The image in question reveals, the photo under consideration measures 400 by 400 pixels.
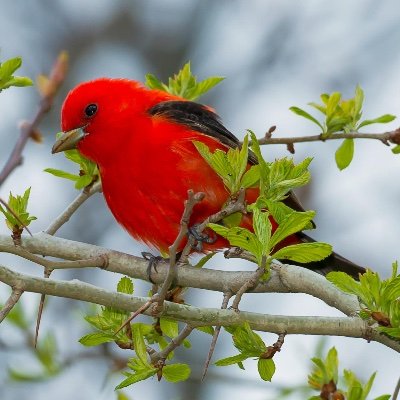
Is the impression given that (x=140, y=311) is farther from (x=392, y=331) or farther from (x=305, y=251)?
(x=392, y=331)

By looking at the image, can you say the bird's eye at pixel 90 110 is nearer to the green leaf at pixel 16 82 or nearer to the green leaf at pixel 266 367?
the green leaf at pixel 16 82

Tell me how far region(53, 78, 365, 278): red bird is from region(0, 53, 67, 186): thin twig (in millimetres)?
1915

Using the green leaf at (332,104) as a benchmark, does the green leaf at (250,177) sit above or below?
below

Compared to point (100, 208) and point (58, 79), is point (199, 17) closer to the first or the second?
point (100, 208)

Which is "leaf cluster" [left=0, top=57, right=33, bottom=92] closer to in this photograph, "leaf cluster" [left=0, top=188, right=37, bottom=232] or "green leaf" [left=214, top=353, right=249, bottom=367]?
"leaf cluster" [left=0, top=188, right=37, bottom=232]

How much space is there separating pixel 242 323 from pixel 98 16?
7.42m

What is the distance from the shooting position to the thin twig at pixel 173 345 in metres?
3.57

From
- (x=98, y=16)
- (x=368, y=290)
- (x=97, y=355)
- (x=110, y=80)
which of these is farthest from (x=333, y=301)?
(x=98, y=16)

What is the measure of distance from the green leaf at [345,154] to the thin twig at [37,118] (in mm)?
1976

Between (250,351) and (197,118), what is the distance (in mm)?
1936

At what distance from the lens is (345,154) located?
4.48m

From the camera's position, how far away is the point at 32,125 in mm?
2650

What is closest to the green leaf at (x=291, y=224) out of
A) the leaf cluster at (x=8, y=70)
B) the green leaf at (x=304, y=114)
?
the green leaf at (x=304, y=114)

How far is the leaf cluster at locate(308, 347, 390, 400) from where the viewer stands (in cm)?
355
